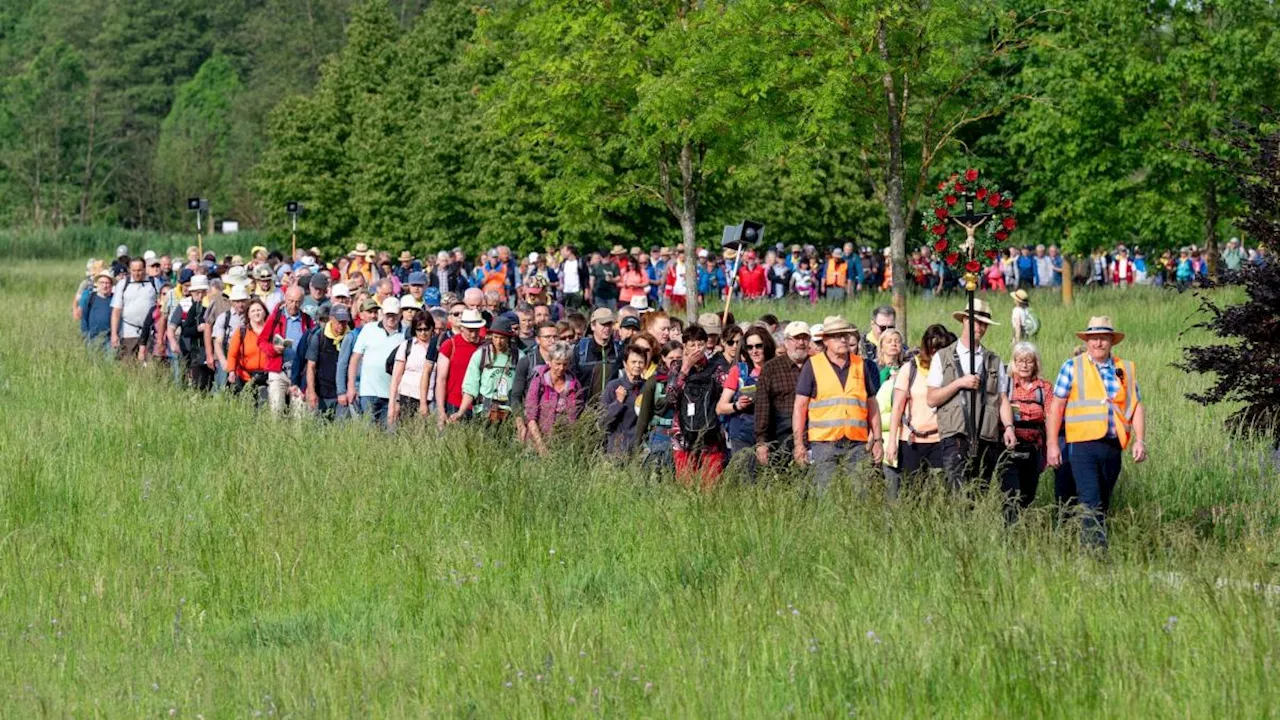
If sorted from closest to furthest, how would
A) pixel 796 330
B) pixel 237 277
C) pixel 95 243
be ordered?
pixel 796 330, pixel 237 277, pixel 95 243

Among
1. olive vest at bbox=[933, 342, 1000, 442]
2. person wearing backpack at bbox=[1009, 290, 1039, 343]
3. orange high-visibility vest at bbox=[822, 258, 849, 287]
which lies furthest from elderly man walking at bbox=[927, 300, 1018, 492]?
orange high-visibility vest at bbox=[822, 258, 849, 287]

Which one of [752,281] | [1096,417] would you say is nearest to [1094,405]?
[1096,417]

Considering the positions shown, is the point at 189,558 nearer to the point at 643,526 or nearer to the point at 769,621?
the point at 643,526

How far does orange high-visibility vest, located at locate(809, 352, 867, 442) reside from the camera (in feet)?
45.3

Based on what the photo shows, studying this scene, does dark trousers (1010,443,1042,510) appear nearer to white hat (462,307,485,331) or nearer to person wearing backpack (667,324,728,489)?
person wearing backpack (667,324,728,489)

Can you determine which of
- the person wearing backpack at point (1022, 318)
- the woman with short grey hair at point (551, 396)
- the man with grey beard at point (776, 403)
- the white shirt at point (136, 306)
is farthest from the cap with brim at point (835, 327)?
the white shirt at point (136, 306)

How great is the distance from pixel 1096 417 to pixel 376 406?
7822mm

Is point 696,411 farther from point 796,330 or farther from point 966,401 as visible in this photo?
point 966,401

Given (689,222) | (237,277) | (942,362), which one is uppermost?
(689,222)

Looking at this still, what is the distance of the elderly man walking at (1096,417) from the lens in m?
13.3

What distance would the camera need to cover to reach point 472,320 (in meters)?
17.0

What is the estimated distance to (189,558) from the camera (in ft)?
40.8

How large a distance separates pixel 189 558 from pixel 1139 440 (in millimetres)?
5944

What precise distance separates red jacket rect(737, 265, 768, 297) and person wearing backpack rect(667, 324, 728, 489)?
28.6 meters
